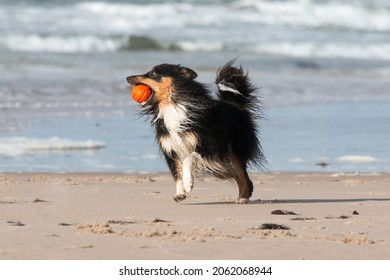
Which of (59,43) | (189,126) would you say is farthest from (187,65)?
(189,126)

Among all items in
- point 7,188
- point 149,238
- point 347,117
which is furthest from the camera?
point 347,117

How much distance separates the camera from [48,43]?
27953mm

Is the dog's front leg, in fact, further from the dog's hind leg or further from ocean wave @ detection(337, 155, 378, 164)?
Result: ocean wave @ detection(337, 155, 378, 164)

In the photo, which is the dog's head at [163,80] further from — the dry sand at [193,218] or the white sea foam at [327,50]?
the white sea foam at [327,50]

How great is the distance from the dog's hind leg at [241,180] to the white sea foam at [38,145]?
11.2ft

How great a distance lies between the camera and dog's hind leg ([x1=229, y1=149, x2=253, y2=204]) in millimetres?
8320

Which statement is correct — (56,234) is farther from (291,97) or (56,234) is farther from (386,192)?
(291,97)

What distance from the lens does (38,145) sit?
1145cm

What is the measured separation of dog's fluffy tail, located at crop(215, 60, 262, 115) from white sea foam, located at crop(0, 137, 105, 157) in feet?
10.8

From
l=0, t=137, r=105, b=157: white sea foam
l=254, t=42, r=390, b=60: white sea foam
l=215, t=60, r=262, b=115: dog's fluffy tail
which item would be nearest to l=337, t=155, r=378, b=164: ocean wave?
l=0, t=137, r=105, b=157: white sea foam

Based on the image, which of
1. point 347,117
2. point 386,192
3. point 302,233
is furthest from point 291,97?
point 302,233
